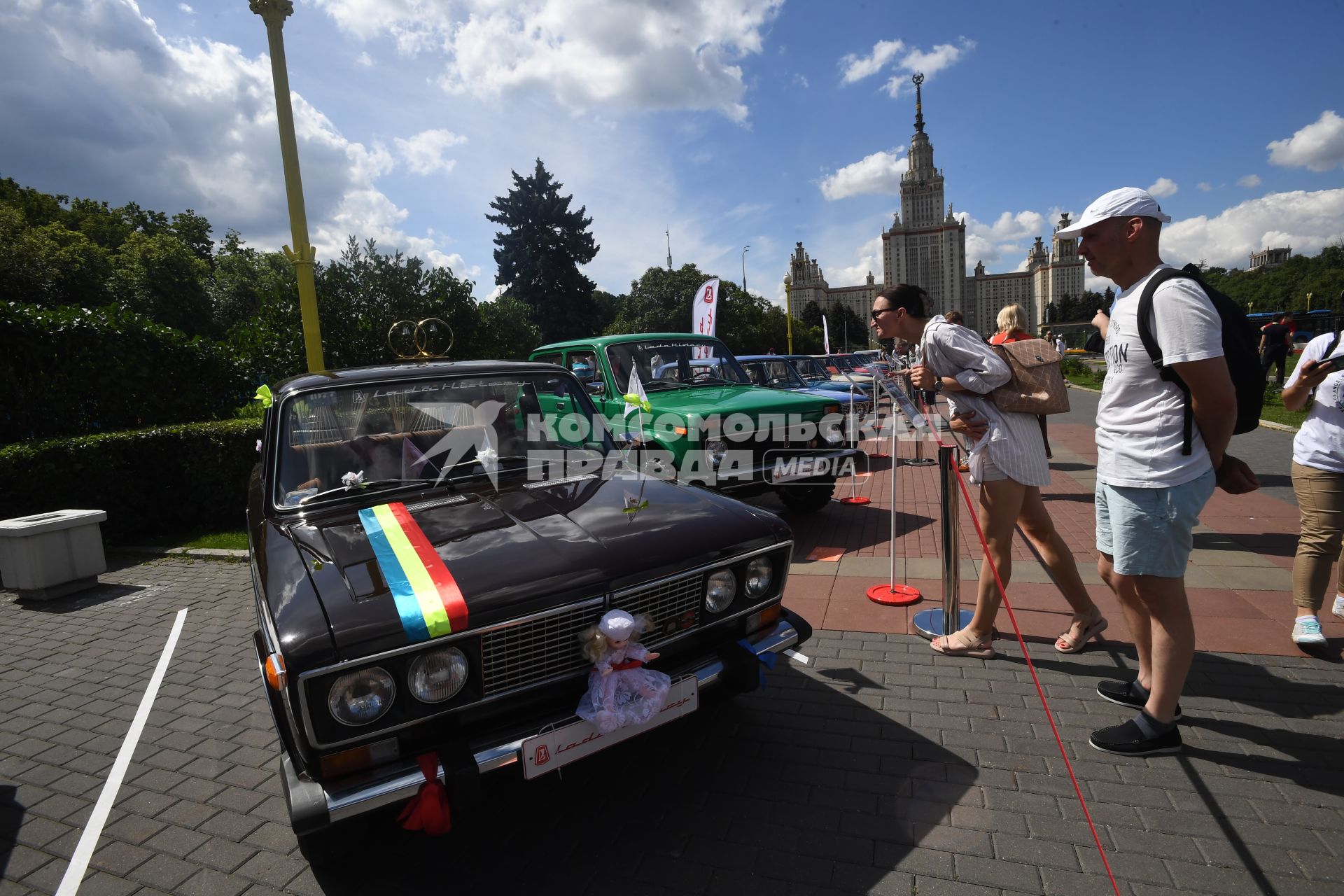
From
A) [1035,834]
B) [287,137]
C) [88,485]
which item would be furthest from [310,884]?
[88,485]

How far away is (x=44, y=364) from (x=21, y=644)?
16.2ft

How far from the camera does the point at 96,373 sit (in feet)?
28.5

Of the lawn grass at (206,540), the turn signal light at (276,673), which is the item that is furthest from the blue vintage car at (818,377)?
the turn signal light at (276,673)

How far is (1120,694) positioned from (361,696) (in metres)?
3.34

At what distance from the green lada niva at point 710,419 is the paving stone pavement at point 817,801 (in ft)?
8.92

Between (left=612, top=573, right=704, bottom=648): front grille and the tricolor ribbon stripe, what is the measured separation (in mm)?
590

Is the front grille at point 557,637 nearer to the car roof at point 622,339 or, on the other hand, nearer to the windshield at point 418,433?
the windshield at point 418,433

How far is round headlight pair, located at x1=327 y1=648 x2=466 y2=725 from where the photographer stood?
202cm

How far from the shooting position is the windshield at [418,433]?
324cm

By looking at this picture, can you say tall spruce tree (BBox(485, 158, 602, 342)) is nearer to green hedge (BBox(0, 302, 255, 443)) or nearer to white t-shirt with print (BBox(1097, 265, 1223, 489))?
green hedge (BBox(0, 302, 255, 443))

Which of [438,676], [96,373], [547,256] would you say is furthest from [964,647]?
[547,256]

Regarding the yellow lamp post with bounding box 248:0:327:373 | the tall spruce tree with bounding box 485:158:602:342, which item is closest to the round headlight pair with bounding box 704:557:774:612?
the yellow lamp post with bounding box 248:0:327:373

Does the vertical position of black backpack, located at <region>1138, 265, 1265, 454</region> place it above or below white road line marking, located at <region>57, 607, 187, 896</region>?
above

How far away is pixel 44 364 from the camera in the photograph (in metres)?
8.32
